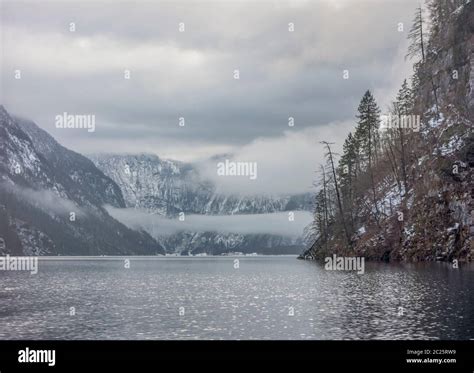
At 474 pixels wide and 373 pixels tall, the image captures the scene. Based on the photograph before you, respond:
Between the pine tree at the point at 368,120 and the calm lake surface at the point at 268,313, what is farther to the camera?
the pine tree at the point at 368,120

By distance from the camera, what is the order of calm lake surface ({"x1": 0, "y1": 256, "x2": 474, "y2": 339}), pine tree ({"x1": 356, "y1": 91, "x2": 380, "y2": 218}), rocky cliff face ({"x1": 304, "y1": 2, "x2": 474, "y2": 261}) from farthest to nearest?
pine tree ({"x1": 356, "y1": 91, "x2": 380, "y2": 218}) → rocky cliff face ({"x1": 304, "y1": 2, "x2": 474, "y2": 261}) → calm lake surface ({"x1": 0, "y1": 256, "x2": 474, "y2": 339})

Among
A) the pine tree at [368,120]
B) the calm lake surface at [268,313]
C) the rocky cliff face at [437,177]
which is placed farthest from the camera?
the pine tree at [368,120]

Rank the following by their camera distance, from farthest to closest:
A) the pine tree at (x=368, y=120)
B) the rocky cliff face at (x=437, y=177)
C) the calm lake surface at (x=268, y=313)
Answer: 1. the pine tree at (x=368, y=120)
2. the rocky cliff face at (x=437, y=177)
3. the calm lake surface at (x=268, y=313)

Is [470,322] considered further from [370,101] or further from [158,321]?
[370,101]

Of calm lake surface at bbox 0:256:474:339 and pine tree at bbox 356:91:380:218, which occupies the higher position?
pine tree at bbox 356:91:380:218

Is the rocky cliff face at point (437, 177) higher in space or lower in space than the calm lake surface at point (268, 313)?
higher

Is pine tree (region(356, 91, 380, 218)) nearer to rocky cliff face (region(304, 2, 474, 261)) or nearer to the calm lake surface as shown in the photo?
rocky cliff face (region(304, 2, 474, 261))

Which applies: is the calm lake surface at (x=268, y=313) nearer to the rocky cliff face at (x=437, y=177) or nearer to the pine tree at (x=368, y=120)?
the rocky cliff face at (x=437, y=177)

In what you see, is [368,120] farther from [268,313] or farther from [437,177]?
[268,313]

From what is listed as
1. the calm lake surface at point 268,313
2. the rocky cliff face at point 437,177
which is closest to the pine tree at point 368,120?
the rocky cliff face at point 437,177

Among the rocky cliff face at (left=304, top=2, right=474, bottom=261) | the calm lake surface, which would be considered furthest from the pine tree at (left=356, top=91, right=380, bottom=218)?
the calm lake surface

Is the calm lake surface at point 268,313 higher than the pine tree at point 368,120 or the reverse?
the reverse

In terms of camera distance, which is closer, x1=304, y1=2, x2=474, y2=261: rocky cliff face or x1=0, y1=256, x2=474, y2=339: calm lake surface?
x1=0, y1=256, x2=474, y2=339: calm lake surface
